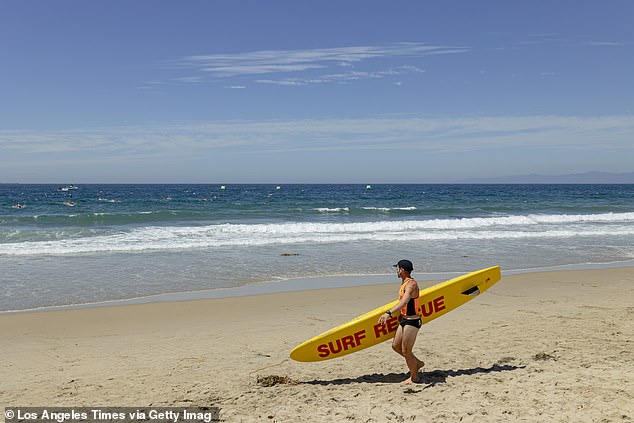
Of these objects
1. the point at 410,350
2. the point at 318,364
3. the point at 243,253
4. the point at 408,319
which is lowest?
the point at 318,364

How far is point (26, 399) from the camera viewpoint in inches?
209

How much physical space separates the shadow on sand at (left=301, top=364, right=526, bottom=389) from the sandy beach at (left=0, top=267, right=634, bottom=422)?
0.02m

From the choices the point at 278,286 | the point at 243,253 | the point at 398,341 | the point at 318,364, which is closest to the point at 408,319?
the point at 398,341

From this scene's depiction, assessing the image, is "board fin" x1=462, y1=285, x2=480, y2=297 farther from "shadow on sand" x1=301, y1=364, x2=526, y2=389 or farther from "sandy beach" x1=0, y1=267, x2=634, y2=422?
"shadow on sand" x1=301, y1=364, x2=526, y2=389

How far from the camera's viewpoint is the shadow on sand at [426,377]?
223 inches

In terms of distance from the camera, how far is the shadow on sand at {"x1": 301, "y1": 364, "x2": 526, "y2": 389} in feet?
18.6

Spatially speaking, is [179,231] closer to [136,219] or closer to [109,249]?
[109,249]

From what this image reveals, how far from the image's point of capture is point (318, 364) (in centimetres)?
639

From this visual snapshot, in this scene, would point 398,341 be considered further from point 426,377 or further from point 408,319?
point 426,377

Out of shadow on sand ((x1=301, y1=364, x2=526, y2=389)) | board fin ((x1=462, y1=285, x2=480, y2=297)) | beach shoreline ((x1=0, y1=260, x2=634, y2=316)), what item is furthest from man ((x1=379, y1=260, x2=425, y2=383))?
beach shoreline ((x1=0, y1=260, x2=634, y2=316))

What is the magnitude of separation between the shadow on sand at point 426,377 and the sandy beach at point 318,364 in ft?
0.08

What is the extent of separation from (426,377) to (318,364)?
56.1 inches

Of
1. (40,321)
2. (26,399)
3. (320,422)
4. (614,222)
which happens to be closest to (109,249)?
(40,321)

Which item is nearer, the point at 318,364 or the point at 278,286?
the point at 318,364
